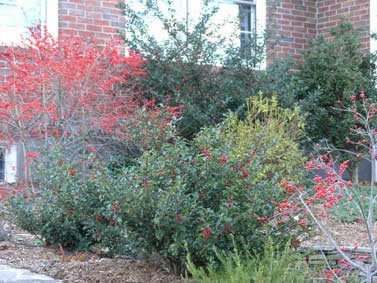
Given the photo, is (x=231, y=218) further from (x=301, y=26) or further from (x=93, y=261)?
(x=301, y=26)

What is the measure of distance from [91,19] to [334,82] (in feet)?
11.8

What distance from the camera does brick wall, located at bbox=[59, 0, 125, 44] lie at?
33.7ft

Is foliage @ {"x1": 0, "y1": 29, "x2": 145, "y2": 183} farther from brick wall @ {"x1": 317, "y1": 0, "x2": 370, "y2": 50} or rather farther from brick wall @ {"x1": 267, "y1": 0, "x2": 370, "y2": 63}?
brick wall @ {"x1": 317, "y1": 0, "x2": 370, "y2": 50}

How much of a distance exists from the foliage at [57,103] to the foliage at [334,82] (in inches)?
125

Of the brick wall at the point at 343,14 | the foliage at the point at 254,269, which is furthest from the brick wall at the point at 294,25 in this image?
the foliage at the point at 254,269

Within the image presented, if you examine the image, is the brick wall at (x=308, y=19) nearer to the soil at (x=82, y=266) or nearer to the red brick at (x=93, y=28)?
the red brick at (x=93, y=28)

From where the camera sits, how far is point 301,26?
1256 centimetres

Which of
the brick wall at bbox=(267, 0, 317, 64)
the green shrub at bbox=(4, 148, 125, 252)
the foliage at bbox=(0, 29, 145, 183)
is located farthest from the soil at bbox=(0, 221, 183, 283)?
the brick wall at bbox=(267, 0, 317, 64)

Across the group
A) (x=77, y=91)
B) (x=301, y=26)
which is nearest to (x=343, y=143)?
(x=301, y=26)

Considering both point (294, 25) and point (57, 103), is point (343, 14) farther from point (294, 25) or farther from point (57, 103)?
point (57, 103)

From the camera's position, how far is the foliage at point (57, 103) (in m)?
8.12

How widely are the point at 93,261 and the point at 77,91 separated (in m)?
2.98

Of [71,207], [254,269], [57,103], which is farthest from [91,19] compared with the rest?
[254,269]

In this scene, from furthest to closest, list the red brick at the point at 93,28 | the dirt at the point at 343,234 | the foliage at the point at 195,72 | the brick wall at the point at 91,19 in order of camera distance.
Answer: the red brick at the point at 93,28, the brick wall at the point at 91,19, the foliage at the point at 195,72, the dirt at the point at 343,234
